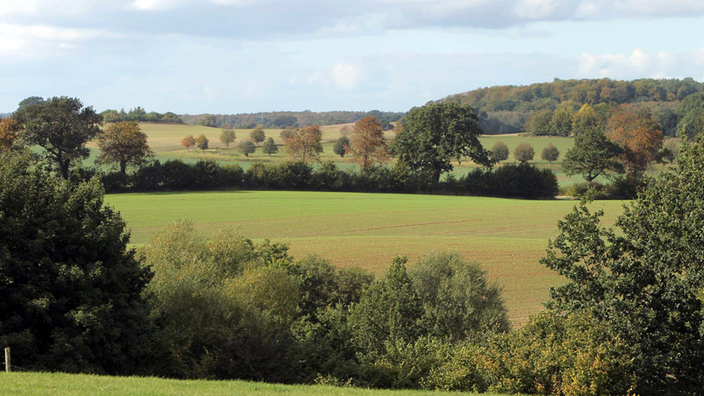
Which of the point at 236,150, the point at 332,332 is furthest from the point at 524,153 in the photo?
the point at 332,332

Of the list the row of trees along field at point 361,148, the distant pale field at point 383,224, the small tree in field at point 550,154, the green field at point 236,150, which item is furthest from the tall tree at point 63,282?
the small tree in field at point 550,154

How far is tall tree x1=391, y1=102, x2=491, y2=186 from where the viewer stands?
98.2m

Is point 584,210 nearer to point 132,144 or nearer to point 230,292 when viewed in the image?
point 230,292

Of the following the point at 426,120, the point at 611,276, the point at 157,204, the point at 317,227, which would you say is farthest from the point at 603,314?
the point at 426,120

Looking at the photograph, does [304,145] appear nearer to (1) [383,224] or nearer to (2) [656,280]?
(1) [383,224]

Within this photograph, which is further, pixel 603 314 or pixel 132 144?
pixel 132 144

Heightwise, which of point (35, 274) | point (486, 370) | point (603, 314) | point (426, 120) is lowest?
point (486, 370)

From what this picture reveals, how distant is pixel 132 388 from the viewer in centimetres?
1480

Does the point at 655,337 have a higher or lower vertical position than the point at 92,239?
lower

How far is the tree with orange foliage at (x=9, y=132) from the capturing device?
83900 mm

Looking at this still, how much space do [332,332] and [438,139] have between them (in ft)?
250

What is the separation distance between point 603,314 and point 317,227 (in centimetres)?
4322

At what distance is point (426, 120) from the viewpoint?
3930 inches

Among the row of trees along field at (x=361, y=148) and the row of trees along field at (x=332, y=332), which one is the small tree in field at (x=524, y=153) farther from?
the row of trees along field at (x=332, y=332)
